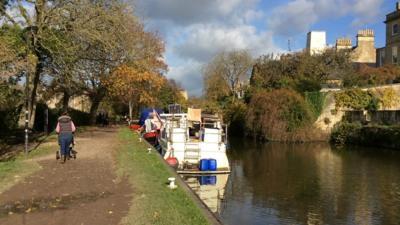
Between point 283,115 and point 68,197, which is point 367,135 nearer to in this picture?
point 283,115

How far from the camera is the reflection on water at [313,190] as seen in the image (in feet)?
52.6

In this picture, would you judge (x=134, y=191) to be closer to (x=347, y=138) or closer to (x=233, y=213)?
(x=233, y=213)

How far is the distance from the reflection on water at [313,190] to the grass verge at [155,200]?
279cm

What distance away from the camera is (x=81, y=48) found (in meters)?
26.3

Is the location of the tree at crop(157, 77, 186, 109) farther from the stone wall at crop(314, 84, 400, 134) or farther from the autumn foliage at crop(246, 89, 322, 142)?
the stone wall at crop(314, 84, 400, 134)

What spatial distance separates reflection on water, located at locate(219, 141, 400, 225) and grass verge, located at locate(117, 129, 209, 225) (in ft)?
9.16

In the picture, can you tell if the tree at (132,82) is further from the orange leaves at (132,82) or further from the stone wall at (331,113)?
the stone wall at (331,113)

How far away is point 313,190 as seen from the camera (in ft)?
67.9

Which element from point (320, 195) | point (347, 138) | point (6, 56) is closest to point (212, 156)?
point (320, 195)

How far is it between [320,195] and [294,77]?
4214cm

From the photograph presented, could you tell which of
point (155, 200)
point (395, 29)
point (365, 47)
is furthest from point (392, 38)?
point (155, 200)

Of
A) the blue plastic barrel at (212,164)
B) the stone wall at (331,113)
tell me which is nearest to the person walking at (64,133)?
the blue plastic barrel at (212,164)

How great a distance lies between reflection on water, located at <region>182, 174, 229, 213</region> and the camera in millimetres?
17867

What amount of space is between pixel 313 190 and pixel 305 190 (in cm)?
34
